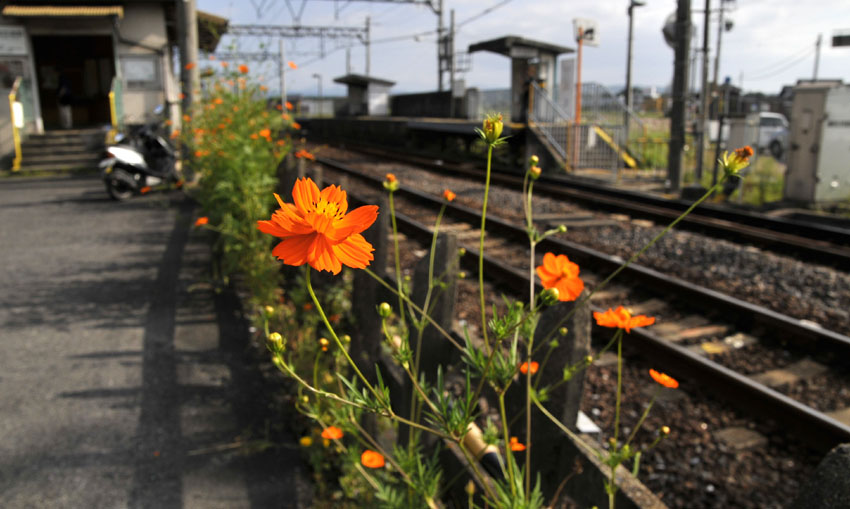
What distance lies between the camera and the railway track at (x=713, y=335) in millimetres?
3219

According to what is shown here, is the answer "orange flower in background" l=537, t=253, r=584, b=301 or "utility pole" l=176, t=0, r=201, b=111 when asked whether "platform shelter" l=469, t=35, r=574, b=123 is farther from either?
"orange flower in background" l=537, t=253, r=584, b=301

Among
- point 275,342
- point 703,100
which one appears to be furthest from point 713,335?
point 703,100

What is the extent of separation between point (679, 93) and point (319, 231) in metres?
12.8

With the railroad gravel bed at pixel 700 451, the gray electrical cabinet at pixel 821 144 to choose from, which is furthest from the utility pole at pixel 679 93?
the railroad gravel bed at pixel 700 451

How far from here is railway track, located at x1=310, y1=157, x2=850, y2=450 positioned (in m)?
3.22

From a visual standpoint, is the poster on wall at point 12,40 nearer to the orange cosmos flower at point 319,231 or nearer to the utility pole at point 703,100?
the utility pole at point 703,100

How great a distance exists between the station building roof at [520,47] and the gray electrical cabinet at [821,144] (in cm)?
807

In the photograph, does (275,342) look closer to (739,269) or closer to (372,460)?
A: (372,460)

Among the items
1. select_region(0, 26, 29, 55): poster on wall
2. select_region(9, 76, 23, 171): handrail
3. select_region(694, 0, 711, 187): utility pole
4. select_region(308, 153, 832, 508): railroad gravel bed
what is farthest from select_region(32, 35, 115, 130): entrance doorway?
select_region(308, 153, 832, 508): railroad gravel bed

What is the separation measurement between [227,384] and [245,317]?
1.02 m

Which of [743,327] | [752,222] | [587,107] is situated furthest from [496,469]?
[587,107]

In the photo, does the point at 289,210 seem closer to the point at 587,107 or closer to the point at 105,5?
the point at 587,107

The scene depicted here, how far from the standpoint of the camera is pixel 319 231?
88 centimetres

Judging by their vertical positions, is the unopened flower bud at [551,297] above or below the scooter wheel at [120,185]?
above
